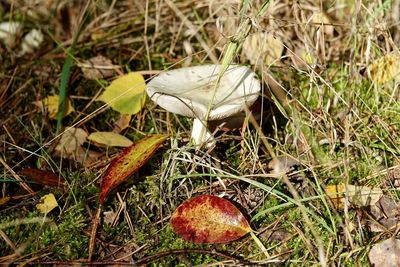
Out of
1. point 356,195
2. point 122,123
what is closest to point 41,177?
point 122,123

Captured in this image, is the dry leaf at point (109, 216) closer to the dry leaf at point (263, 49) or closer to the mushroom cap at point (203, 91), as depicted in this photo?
the mushroom cap at point (203, 91)

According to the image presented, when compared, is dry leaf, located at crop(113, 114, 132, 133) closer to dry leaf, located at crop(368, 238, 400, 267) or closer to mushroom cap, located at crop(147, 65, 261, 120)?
mushroom cap, located at crop(147, 65, 261, 120)

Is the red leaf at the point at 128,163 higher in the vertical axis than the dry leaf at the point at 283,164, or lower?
higher

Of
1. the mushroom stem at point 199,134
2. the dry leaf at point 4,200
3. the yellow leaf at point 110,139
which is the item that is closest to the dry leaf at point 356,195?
the mushroom stem at point 199,134

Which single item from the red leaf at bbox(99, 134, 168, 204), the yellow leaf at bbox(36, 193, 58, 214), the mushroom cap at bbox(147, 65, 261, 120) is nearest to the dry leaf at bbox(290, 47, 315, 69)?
the mushroom cap at bbox(147, 65, 261, 120)

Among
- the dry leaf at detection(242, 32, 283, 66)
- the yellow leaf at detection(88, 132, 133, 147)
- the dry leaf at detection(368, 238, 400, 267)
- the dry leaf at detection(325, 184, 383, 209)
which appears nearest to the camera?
the dry leaf at detection(368, 238, 400, 267)
